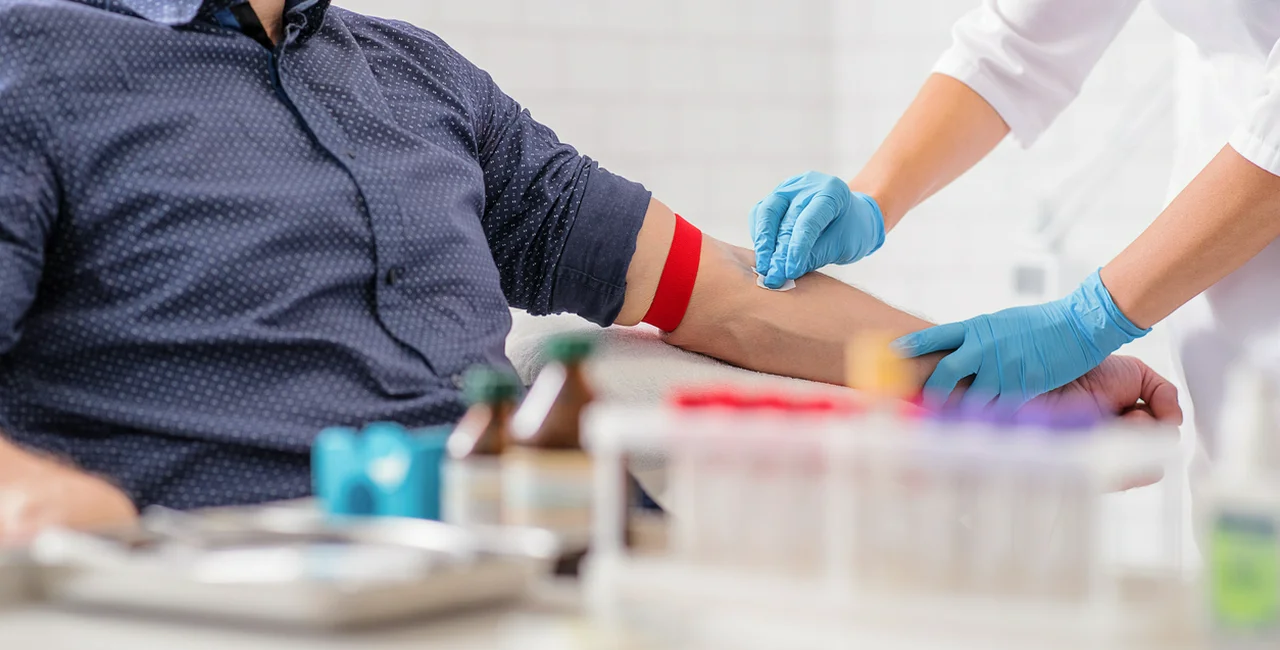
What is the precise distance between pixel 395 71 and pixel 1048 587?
1.14m

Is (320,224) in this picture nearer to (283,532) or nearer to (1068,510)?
(283,532)

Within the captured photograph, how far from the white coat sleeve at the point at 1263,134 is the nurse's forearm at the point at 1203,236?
0.02 m

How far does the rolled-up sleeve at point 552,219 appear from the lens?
1.62m

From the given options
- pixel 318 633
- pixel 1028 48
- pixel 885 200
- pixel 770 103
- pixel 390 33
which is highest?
pixel 770 103

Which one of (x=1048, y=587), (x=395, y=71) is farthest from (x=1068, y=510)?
(x=395, y=71)

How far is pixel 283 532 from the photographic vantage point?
76cm

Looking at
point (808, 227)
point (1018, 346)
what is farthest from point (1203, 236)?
point (808, 227)

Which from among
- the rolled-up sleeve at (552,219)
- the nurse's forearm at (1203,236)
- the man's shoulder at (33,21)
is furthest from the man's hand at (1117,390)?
the man's shoulder at (33,21)

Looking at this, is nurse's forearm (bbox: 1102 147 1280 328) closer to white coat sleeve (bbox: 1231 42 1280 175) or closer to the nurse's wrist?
white coat sleeve (bbox: 1231 42 1280 175)

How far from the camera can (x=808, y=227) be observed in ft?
5.49

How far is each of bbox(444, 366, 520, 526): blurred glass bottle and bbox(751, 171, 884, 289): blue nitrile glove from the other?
0.89m

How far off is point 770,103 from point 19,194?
2517mm

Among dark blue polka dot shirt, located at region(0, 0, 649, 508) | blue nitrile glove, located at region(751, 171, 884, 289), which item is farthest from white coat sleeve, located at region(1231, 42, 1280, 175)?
dark blue polka dot shirt, located at region(0, 0, 649, 508)

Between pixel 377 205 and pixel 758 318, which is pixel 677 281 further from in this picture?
pixel 377 205
